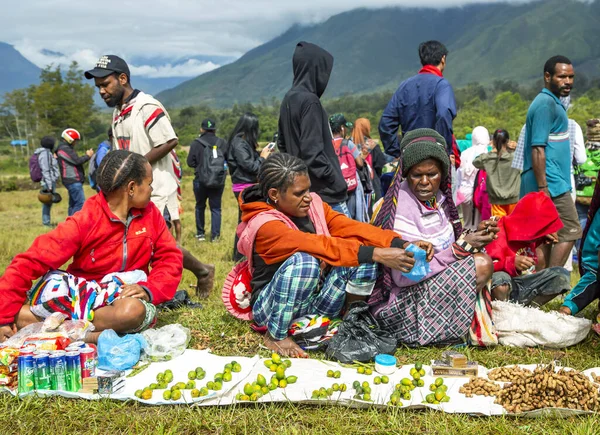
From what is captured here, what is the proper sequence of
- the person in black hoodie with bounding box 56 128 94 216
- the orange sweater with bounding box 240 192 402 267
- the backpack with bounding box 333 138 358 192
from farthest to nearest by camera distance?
the person in black hoodie with bounding box 56 128 94 216 < the backpack with bounding box 333 138 358 192 < the orange sweater with bounding box 240 192 402 267

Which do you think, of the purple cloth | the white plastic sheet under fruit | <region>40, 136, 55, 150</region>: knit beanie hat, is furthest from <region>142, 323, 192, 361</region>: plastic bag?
<region>40, 136, 55, 150</region>: knit beanie hat

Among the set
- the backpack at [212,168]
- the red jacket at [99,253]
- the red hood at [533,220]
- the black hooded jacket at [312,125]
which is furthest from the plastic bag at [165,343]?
the backpack at [212,168]

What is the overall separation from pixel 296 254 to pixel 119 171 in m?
1.37

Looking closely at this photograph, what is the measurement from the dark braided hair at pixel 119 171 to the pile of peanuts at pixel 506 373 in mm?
2674

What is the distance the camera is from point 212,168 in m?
8.87

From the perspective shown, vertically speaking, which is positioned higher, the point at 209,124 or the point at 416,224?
the point at 209,124

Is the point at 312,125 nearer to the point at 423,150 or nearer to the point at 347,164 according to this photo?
the point at 423,150

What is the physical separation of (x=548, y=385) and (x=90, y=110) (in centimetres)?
5914

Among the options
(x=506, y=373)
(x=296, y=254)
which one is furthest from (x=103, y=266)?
(x=506, y=373)

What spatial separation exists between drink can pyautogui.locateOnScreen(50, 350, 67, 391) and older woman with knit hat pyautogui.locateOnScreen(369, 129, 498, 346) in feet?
6.73

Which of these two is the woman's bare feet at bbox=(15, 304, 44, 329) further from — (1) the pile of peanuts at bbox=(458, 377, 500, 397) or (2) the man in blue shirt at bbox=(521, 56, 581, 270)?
(2) the man in blue shirt at bbox=(521, 56, 581, 270)

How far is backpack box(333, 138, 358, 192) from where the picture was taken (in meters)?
7.02

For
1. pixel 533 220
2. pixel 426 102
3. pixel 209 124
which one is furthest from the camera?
pixel 209 124

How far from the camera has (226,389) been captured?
315cm
